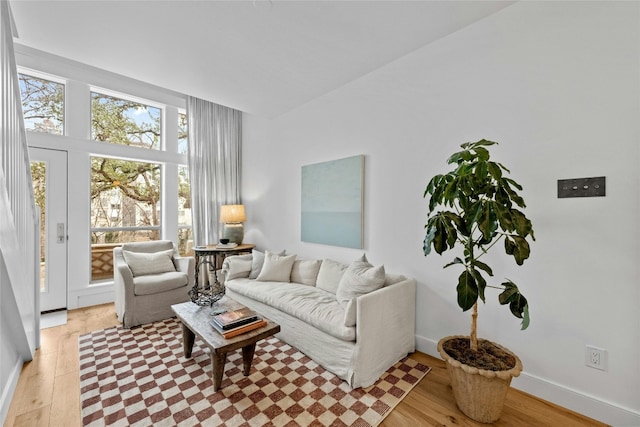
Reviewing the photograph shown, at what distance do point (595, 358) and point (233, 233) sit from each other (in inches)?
158

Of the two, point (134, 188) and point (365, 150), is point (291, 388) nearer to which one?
point (365, 150)

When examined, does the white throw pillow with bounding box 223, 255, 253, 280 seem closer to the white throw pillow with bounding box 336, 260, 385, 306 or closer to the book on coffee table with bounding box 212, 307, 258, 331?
the book on coffee table with bounding box 212, 307, 258, 331

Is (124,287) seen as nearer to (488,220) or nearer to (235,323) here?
(235,323)

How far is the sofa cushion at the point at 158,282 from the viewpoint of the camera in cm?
299

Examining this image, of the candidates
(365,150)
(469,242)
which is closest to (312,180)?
(365,150)

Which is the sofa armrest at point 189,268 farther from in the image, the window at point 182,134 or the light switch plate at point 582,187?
the light switch plate at point 582,187

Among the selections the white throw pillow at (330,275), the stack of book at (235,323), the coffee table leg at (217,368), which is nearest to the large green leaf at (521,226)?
the white throw pillow at (330,275)

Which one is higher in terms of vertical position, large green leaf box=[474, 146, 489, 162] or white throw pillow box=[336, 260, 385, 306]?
large green leaf box=[474, 146, 489, 162]

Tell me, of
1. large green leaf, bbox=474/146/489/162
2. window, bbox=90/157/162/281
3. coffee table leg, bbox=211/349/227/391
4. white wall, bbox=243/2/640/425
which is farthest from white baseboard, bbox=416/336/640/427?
window, bbox=90/157/162/281

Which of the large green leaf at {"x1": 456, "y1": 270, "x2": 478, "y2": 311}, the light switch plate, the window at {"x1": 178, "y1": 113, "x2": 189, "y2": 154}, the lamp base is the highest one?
the window at {"x1": 178, "y1": 113, "x2": 189, "y2": 154}

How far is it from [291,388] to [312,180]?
2.26 m

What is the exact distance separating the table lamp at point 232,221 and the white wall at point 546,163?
2.36 metres

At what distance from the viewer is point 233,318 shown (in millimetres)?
2086

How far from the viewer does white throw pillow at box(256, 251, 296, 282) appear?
3.23 metres
